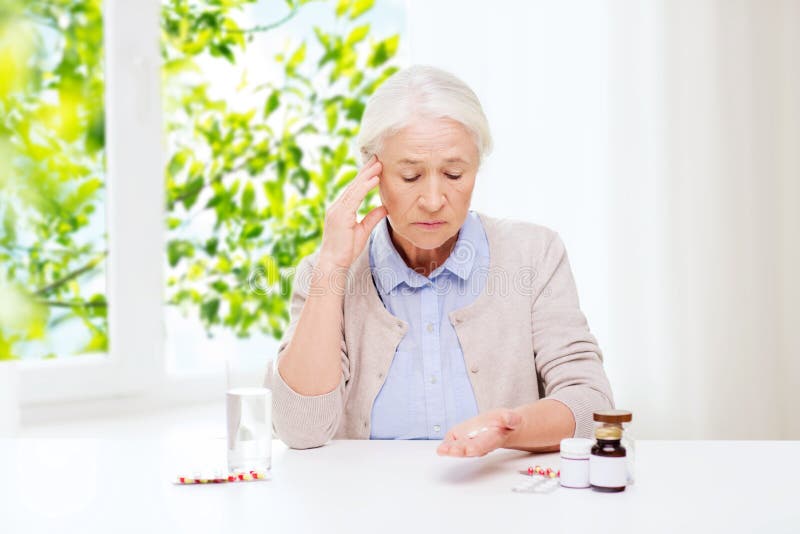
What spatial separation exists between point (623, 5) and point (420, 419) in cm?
158

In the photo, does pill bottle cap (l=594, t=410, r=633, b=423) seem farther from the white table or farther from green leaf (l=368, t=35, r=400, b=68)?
green leaf (l=368, t=35, r=400, b=68)

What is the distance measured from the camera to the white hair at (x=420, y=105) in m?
1.84

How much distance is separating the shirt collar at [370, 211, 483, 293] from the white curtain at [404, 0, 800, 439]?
96 centimetres

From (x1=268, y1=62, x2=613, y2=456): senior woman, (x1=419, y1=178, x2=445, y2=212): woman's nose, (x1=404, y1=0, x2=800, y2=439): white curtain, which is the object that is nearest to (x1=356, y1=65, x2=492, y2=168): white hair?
(x1=268, y1=62, x2=613, y2=456): senior woman

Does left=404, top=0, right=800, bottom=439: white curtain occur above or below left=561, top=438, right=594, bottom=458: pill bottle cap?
above

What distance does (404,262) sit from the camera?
2.01 metres

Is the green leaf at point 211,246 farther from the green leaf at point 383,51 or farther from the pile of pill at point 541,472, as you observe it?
the pile of pill at point 541,472

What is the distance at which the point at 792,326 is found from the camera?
2.79m

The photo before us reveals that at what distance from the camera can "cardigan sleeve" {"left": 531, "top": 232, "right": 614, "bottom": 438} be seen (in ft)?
5.58

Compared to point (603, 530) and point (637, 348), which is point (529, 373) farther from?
point (637, 348)

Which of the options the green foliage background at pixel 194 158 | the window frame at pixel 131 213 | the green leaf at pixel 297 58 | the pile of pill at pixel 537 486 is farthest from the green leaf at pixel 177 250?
the pile of pill at pixel 537 486

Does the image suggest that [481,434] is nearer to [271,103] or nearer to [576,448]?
[576,448]

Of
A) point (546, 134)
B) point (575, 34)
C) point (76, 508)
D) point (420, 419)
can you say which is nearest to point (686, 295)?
point (546, 134)

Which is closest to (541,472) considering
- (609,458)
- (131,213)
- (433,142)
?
(609,458)
